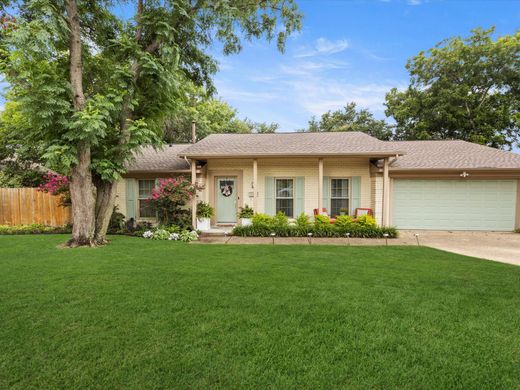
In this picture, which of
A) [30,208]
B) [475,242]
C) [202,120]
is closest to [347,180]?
[475,242]

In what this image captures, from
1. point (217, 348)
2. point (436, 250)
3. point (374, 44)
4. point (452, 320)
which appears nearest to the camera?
point (217, 348)

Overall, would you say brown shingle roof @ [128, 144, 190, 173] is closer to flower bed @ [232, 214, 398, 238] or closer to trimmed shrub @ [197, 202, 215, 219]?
trimmed shrub @ [197, 202, 215, 219]

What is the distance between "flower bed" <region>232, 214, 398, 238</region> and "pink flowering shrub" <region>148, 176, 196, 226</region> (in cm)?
206

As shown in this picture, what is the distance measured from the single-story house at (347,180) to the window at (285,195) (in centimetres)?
4

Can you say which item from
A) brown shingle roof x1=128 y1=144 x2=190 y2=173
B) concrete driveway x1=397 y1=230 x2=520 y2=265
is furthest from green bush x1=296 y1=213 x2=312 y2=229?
brown shingle roof x1=128 y1=144 x2=190 y2=173

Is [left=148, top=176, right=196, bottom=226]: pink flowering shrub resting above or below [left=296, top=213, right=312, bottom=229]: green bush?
above

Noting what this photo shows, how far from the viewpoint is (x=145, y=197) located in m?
11.0

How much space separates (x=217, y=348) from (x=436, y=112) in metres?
21.2

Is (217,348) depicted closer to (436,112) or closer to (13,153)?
(13,153)

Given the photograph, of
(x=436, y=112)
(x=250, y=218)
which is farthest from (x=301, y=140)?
(x=436, y=112)

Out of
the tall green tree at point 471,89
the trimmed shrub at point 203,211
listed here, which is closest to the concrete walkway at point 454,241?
the trimmed shrub at point 203,211

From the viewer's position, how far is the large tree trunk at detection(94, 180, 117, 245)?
7918 millimetres

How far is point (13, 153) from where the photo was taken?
45.1 feet

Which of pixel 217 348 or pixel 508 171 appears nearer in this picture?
pixel 217 348
